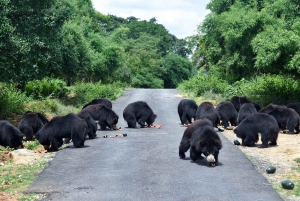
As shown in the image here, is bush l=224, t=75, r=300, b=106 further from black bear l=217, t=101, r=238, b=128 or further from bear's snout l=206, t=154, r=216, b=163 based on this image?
bear's snout l=206, t=154, r=216, b=163

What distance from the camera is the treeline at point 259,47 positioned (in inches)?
906

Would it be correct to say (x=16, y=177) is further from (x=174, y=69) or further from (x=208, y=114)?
(x=174, y=69)

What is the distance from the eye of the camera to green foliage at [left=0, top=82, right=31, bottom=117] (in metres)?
21.7

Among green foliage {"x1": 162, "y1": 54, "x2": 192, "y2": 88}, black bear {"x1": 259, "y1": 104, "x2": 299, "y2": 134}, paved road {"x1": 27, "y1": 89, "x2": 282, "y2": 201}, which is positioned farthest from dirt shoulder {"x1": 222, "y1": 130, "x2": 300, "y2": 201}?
green foliage {"x1": 162, "y1": 54, "x2": 192, "y2": 88}

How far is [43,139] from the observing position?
44.2 feet

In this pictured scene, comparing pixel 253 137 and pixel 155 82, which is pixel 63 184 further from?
pixel 155 82

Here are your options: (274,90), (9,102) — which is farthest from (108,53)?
(9,102)

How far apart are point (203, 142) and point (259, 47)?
14.6m

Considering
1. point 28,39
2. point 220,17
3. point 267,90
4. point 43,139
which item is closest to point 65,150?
point 43,139

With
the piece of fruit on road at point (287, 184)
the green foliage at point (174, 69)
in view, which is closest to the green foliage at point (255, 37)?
the piece of fruit on road at point (287, 184)

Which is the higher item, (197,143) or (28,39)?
(28,39)

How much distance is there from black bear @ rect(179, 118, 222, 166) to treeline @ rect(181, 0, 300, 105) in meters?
11.0

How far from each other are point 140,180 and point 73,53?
64.6ft

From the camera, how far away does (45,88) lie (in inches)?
1172
